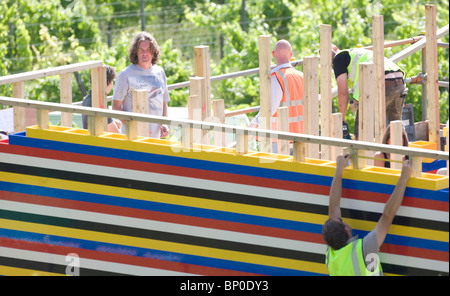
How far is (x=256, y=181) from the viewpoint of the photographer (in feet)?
19.0

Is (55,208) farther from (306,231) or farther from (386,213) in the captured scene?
(386,213)

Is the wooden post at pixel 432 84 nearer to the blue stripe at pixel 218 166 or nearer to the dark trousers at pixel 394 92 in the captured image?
the dark trousers at pixel 394 92

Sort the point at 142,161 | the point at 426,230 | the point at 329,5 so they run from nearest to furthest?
1. the point at 426,230
2. the point at 142,161
3. the point at 329,5

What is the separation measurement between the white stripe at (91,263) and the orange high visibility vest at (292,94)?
2.28 m

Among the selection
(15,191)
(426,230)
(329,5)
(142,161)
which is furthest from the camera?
(329,5)

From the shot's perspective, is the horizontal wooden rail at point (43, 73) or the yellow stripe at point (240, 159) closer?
the yellow stripe at point (240, 159)

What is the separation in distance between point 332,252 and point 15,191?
7.61 feet

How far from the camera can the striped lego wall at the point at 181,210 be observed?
5414 millimetres

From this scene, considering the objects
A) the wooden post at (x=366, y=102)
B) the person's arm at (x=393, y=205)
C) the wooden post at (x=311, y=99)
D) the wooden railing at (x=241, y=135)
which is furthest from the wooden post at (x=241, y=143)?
the wooden post at (x=311, y=99)

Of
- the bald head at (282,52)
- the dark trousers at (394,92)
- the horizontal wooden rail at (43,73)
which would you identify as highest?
the bald head at (282,52)

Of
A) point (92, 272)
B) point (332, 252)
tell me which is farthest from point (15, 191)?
point (332, 252)

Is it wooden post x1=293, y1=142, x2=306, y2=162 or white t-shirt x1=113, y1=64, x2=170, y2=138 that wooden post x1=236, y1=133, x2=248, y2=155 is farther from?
white t-shirt x1=113, y1=64, x2=170, y2=138

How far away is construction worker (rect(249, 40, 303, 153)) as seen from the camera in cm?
806

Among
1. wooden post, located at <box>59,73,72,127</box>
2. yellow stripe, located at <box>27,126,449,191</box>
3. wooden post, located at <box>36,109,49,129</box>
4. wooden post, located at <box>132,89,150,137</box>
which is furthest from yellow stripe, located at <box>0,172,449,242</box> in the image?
wooden post, located at <box>59,73,72,127</box>
